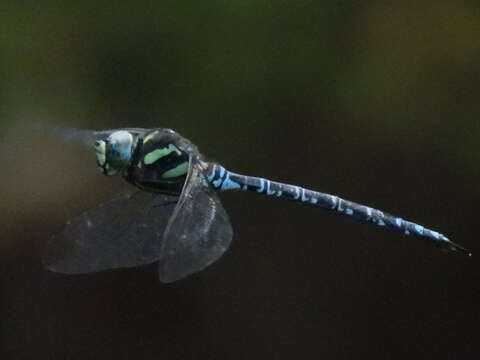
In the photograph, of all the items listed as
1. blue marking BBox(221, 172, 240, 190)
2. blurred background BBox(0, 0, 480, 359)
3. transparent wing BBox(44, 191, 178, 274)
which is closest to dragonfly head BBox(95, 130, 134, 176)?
transparent wing BBox(44, 191, 178, 274)

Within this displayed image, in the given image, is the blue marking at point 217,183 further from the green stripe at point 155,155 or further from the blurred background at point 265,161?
the blurred background at point 265,161

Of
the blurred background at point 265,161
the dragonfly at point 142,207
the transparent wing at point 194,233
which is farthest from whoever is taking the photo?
the blurred background at point 265,161

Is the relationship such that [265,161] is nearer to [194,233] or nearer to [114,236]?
[114,236]

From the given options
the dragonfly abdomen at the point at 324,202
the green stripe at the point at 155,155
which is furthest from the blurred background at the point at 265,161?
the green stripe at the point at 155,155

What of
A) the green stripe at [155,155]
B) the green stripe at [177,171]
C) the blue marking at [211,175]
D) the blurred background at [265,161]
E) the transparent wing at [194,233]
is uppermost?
the green stripe at [155,155]

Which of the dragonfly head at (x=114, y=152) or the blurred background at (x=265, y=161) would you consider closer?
the dragonfly head at (x=114, y=152)

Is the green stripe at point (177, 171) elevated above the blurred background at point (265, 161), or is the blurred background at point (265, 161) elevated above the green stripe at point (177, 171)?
the green stripe at point (177, 171)

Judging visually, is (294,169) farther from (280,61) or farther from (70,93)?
(70,93)
